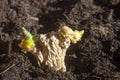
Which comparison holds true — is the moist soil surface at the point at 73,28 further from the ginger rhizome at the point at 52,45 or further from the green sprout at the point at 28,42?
the green sprout at the point at 28,42

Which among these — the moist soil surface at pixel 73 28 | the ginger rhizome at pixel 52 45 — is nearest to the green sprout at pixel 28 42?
the ginger rhizome at pixel 52 45

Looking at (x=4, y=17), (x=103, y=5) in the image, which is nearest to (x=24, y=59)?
(x=4, y=17)

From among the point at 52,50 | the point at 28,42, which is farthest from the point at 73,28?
the point at 28,42

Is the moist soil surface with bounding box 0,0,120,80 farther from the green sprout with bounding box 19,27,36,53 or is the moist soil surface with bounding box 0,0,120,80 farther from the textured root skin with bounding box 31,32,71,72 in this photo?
the green sprout with bounding box 19,27,36,53

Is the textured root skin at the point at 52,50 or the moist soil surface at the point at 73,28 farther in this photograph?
A: the moist soil surface at the point at 73,28

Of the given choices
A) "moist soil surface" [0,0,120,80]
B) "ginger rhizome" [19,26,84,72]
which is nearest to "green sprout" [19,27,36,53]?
"ginger rhizome" [19,26,84,72]

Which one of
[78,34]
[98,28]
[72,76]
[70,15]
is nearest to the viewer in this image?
[78,34]

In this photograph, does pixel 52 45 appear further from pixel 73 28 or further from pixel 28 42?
pixel 73 28

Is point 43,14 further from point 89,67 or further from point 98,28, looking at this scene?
point 89,67
